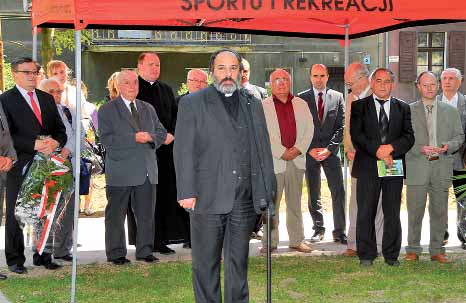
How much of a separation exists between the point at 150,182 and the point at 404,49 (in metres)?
18.5

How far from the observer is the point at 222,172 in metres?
5.07

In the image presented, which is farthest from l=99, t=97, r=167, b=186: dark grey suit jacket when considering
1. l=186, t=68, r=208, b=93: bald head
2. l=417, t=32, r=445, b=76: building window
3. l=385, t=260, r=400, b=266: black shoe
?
l=417, t=32, r=445, b=76: building window

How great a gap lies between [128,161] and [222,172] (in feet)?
8.33

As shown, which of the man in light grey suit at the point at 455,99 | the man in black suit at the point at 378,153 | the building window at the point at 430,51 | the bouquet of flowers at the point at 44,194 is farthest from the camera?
the building window at the point at 430,51

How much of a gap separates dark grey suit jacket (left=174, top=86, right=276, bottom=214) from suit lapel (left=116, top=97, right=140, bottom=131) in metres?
2.42

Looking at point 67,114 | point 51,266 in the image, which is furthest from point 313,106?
point 51,266

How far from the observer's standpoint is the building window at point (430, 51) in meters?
25.4

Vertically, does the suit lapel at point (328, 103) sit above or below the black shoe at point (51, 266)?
above

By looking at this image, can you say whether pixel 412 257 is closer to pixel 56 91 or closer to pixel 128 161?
pixel 128 161

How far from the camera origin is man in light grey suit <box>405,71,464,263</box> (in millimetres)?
7438

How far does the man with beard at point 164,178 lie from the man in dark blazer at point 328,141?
1.54 m

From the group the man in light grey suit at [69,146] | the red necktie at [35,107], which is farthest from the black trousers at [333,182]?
the red necktie at [35,107]

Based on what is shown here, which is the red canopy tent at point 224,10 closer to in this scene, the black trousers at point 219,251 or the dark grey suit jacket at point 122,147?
the dark grey suit jacket at point 122,147

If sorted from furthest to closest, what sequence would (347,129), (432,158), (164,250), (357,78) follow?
(164,250), (357,78), (347,129), (432,158)
